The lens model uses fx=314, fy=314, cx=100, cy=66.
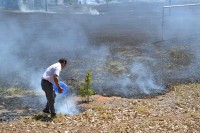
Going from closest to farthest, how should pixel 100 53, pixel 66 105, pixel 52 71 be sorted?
1. pixel 52 71
2. pixel 66 105
3. pixel 100 53

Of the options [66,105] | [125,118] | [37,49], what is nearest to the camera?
[125,118]

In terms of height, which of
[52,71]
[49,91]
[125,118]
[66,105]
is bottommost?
[66,105]

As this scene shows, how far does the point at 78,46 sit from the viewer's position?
63.9 ft

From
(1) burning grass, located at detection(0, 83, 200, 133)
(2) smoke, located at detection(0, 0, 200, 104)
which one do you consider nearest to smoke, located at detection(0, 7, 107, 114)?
(2) smoke, located at detection(0, 0, 200, 104)

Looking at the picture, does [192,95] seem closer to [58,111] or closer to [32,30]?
[58,111]

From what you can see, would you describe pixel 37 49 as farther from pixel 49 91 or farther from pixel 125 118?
pixel 125 118

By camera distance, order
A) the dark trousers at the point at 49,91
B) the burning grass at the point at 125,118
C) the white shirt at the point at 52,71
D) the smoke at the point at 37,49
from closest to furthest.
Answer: the burning grass at the point at 125,118 → the white shirt at the point at 52,71 → the dark trousers at the point at 49,91 → the smoke at the point at 37,49

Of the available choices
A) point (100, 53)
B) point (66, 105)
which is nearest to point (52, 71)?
point (66, 105)

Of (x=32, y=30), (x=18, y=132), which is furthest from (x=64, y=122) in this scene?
(x=32, y=30)

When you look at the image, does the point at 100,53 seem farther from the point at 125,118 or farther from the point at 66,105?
the point at 125,118

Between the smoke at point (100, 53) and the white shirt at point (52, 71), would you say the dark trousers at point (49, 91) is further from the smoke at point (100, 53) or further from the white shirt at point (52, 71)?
the smoke at point (100, 53)

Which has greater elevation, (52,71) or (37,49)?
(52,71)

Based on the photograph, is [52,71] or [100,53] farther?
[100,53]

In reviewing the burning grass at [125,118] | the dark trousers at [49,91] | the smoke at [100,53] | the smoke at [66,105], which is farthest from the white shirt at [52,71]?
the smoke at [100,53]
